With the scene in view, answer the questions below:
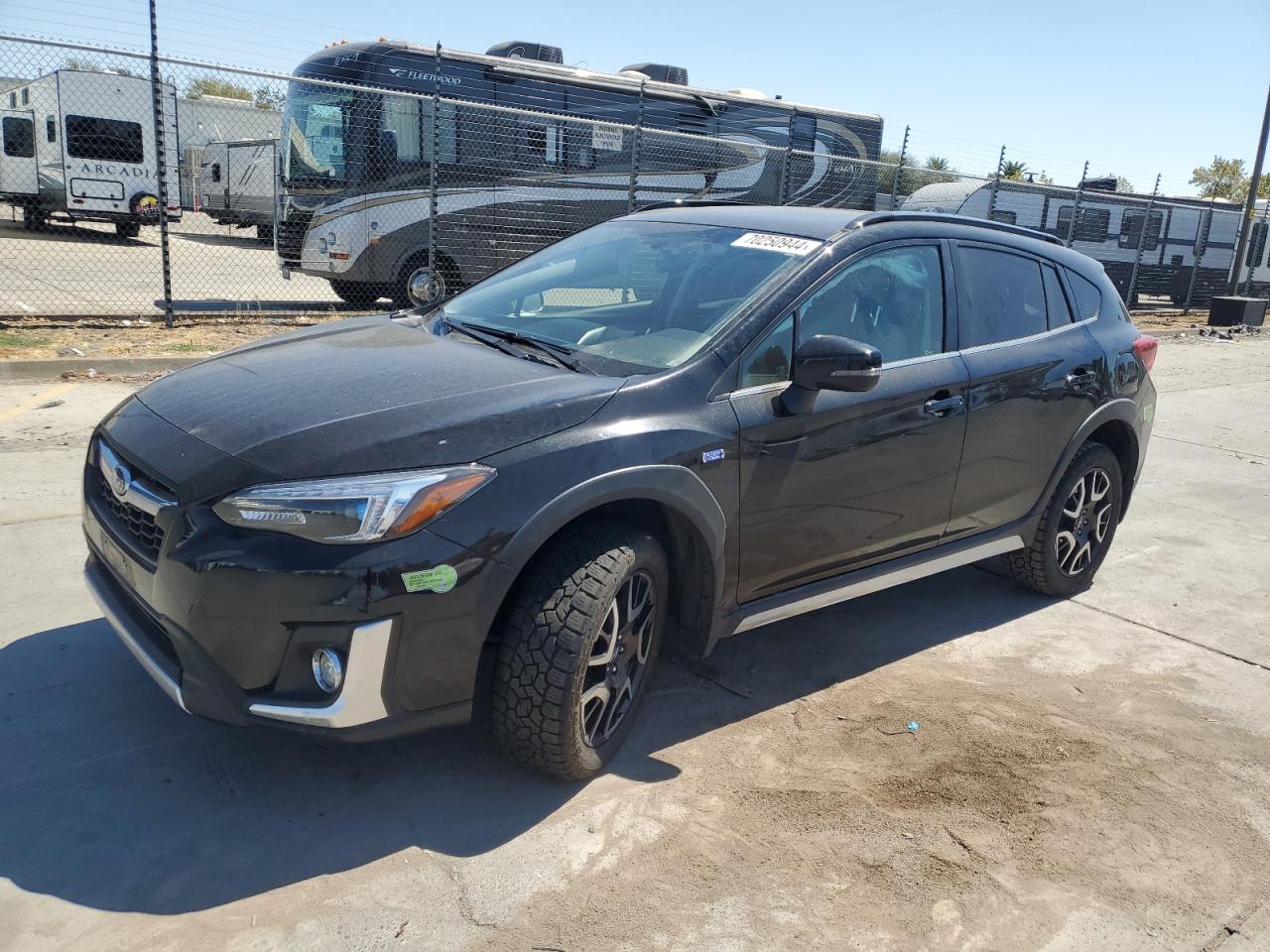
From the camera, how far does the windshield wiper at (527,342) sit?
3.33 metres

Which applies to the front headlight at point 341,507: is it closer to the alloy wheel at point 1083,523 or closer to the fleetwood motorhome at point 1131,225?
the alloy wheel at point 1083,523

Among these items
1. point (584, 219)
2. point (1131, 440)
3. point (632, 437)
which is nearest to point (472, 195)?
point (584, 219)

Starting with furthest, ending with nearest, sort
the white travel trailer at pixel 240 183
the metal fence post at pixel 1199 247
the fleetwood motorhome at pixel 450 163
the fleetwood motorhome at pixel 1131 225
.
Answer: the white travel trailer at pixel 240 183 → the metal fence post at pixel 1199 247 → the fleetwood motorhome at pixel 1131 225 → the fleetwood motorhome at pixel 450 163

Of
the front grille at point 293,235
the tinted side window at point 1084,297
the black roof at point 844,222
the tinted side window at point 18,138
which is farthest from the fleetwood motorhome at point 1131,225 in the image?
the tinted side window at point 18,138

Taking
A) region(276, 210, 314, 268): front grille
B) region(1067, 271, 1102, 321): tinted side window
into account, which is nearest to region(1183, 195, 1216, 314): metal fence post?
region(276, 210, 314, 268): front grille

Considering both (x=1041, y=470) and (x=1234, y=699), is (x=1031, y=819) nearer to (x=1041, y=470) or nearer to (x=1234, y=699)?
(x=1234, y=699)

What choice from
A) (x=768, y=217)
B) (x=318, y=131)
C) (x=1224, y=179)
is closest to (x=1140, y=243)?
(x=318, y=131)

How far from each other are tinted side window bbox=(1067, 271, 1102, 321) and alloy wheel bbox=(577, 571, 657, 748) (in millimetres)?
2794

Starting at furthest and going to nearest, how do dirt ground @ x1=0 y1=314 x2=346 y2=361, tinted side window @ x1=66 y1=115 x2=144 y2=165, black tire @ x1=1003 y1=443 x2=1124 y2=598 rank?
tinted side window @ x1=66 y1=115 x2=144 y2=165
dirt ground @ x1=0 y1=314 x2=346 y2=361
black tire @ x1=1003 y1=443 x2=1124 y2=598

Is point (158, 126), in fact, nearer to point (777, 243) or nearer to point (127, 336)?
point (127, 336)

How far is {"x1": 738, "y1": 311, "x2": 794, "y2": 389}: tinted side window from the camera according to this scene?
3387 mm

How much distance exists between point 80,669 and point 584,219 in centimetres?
1141

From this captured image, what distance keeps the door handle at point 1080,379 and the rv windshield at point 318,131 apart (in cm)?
1026

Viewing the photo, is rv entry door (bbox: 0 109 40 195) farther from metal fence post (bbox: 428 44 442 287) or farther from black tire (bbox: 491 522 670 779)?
black tire (bbox: 491 522 670 779)
